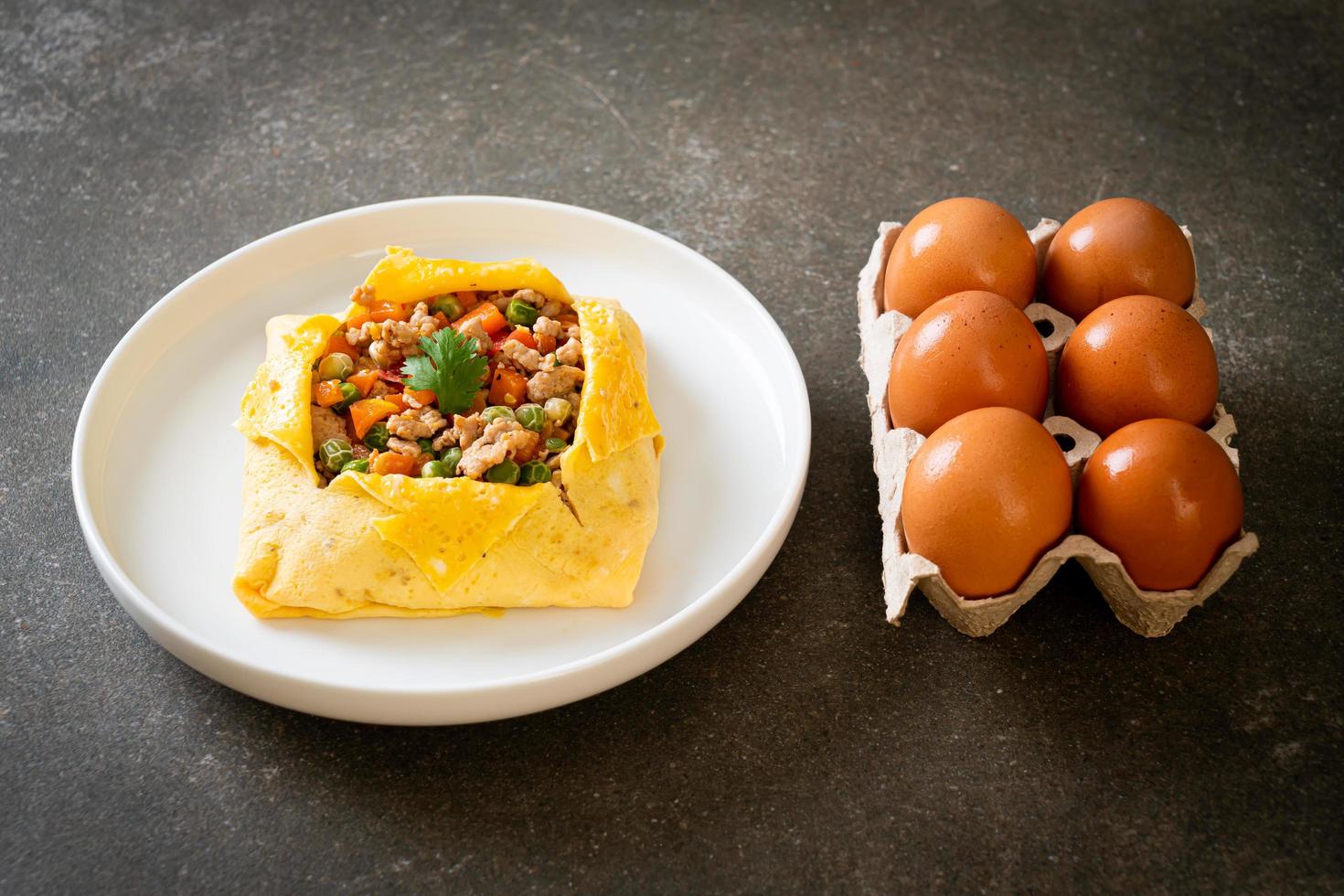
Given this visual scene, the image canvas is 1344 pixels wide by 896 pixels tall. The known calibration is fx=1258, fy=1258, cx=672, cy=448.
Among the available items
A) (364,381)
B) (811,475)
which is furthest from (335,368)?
(811,475)

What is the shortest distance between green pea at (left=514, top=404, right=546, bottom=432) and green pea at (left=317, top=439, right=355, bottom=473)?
14.5 inches

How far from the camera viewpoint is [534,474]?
103 inches

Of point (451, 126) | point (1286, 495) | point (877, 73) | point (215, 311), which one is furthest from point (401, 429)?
point (877, 73)

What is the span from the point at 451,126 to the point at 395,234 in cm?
85

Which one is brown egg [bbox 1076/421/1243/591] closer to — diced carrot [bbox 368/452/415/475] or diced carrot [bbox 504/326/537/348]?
diced carrot [bbox 504/326/537/348]

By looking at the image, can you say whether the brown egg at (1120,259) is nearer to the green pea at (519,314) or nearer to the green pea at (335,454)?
the green pea at (519,314)

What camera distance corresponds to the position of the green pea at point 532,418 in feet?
8.85

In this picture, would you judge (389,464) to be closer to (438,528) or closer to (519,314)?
(438,528)

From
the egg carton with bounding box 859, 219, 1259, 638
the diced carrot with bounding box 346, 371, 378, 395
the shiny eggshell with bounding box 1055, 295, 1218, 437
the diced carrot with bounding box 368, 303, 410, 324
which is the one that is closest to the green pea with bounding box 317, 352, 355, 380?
the diced carrot with bounding box 346, 371, 378, 395

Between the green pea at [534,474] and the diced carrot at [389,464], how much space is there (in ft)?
0.79

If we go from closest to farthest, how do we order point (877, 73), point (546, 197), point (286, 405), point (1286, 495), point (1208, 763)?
point (1208, 763) < point (286, 405) < point (1286, 495) < point (546, 197) < point (877, 73)

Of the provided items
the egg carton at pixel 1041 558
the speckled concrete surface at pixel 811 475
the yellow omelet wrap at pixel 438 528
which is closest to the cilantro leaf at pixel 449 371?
the yellow omelet wrap at pixel 438 528

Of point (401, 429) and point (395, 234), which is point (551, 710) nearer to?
point (401, 429)

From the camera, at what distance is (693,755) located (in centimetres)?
253
